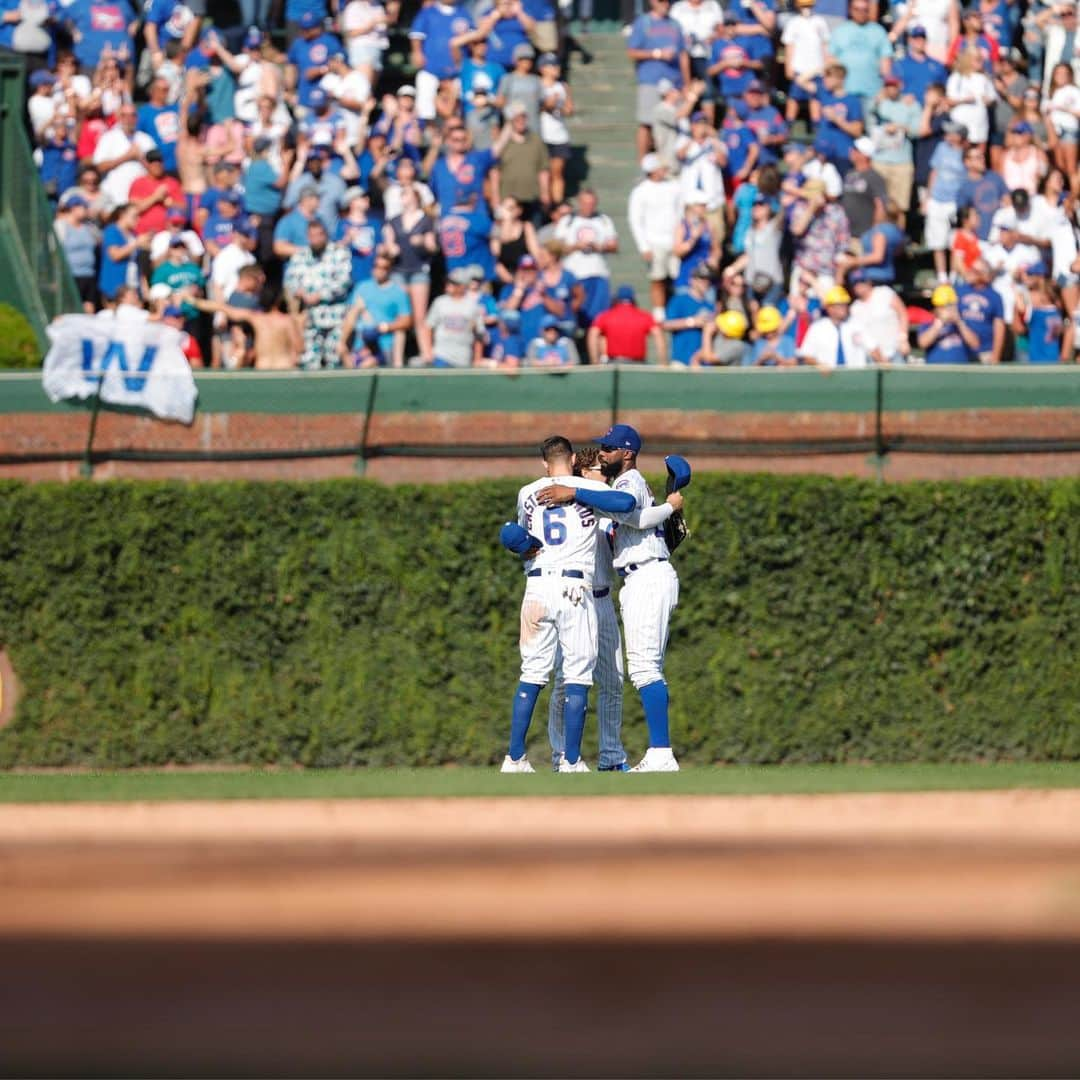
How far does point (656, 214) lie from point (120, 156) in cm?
501

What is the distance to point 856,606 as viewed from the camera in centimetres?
1527

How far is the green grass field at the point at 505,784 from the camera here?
10.8 metres

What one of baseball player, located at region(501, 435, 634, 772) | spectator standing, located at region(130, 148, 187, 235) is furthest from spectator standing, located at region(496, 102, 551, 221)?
baseball player, located at region(501, 435, 634, 772)

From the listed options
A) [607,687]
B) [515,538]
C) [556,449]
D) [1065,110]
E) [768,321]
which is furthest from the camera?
[1065,110]

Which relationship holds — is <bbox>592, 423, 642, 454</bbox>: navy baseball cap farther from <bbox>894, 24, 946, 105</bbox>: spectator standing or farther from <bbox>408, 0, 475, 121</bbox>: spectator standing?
<bbox>894, 24, 946, 105</bbox>: spectator standing

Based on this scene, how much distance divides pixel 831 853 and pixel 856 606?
18.3 ft

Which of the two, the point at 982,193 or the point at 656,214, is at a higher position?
the point at 982,193

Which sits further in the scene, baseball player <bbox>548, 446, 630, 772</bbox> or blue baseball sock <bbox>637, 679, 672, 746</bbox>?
baseball player <bbox>548, 446, 630, 772</bbox>

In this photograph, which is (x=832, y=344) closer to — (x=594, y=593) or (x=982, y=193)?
(x=982, y=193)

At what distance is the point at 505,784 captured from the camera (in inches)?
441

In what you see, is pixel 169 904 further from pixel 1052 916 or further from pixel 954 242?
pixel 954 242

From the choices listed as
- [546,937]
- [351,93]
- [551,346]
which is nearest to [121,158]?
[351,93]

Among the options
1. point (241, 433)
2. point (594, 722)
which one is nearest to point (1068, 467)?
point (594, 722)

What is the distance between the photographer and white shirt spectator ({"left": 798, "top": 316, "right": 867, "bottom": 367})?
17531 mm
